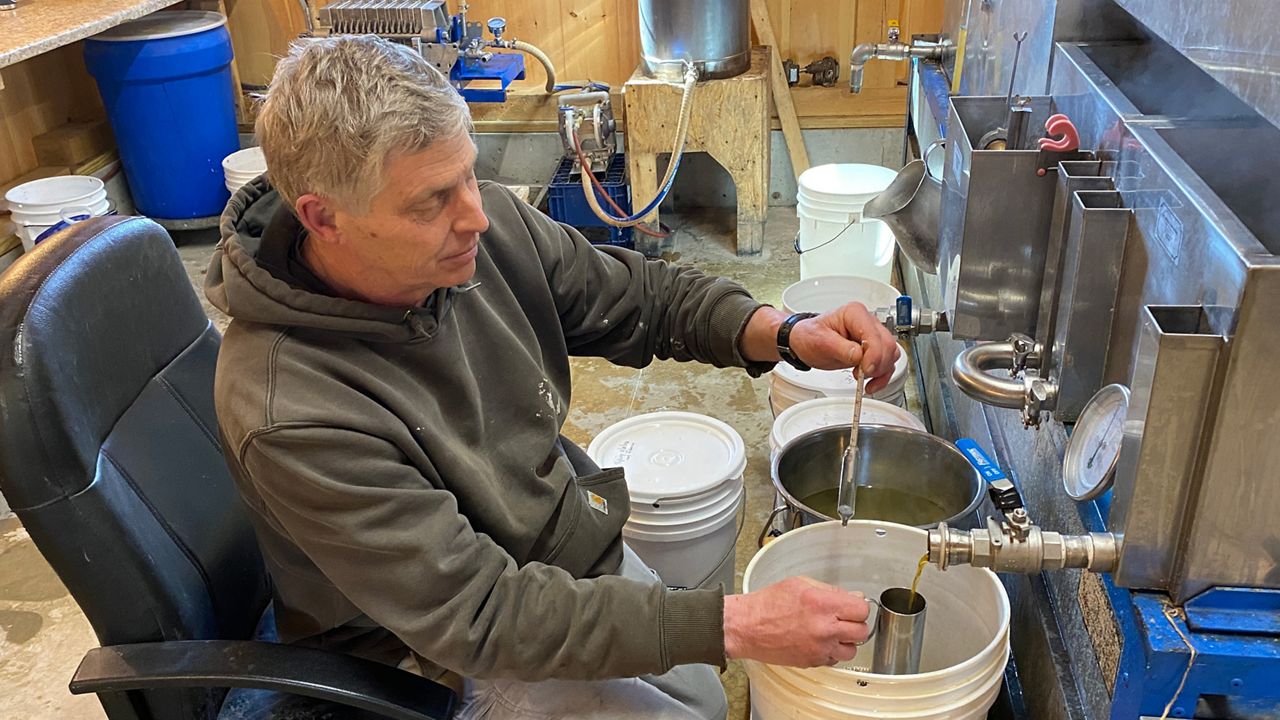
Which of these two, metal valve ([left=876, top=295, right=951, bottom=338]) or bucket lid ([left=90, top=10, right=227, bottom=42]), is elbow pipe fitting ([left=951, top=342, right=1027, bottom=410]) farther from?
bucket lid ([left=90, top=10, right=227, bottom=42])

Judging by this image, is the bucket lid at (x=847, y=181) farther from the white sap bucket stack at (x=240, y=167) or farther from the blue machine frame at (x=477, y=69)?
the white sap bucket stack at (x=240, y=167)

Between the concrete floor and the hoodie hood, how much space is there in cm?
112

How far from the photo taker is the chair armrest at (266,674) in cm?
113

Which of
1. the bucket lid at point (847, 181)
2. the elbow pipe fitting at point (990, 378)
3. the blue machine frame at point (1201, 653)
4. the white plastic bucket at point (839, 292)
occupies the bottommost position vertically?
the white plastic bucket at point (839, 292)

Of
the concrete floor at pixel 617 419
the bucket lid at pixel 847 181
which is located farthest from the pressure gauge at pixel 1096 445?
the bucket lid at pixel 847 181

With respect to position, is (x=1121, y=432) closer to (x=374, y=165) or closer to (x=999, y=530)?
A: (x=999, y=530)

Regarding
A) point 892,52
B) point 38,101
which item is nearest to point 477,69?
point 892,52

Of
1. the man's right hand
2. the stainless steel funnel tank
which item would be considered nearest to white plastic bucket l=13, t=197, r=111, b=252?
the stainless steel funnel tank

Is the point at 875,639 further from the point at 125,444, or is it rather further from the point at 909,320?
the point at 125,444

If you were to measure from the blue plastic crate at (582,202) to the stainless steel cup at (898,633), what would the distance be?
2.52 metres

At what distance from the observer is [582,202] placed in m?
3.67

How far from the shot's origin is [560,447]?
1527mm

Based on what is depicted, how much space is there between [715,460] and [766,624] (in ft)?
2.62

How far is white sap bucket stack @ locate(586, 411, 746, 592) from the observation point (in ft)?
5.99
